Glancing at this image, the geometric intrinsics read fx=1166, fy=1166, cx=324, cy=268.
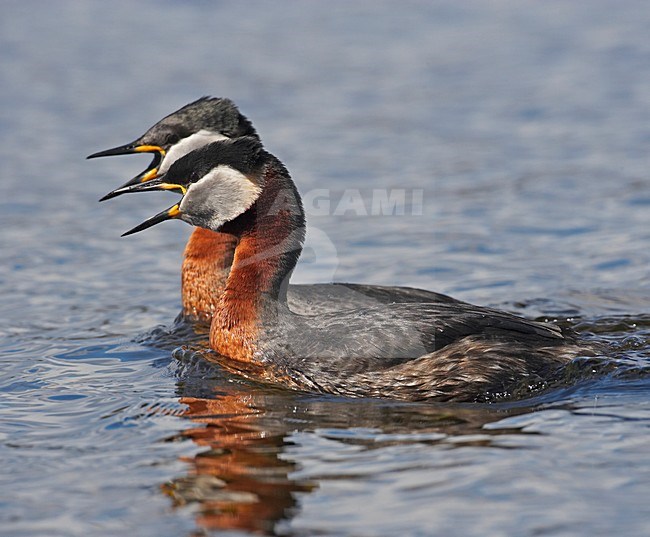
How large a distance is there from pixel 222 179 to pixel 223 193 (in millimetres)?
115

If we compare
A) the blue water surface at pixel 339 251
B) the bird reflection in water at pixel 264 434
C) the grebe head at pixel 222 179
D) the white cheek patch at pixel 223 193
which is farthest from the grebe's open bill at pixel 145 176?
the bird reflection in water at pixel 264 434

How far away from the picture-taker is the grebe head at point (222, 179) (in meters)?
9.56

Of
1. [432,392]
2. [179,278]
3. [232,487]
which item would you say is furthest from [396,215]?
[232,487]

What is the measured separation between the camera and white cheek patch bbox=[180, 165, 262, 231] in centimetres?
956

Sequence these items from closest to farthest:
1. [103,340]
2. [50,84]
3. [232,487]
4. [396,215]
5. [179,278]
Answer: [232,487] < [103,340] < [179,278] < [396,215] < [50,84]

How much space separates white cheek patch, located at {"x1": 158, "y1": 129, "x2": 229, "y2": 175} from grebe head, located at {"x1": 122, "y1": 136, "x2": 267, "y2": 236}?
145 cm

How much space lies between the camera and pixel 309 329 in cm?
923

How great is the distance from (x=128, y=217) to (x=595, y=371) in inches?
294

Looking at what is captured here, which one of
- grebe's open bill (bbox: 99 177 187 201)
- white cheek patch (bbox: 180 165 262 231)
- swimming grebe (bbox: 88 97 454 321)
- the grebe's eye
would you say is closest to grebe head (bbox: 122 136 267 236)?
white cheek patch (bbox: 180 165 262 231)

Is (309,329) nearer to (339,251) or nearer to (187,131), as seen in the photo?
(187,131)

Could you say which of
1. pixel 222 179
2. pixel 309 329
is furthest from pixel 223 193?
pixel 309 329

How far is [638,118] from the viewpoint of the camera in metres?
17.8

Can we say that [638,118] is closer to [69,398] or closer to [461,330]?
[461,330]

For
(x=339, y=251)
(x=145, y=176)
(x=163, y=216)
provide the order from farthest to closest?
(x=339, y=251) → (x=145, y=176) → (x=163, y=216)
